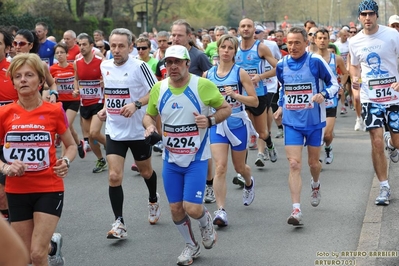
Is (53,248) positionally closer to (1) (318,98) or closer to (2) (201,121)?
(2) (201,121)

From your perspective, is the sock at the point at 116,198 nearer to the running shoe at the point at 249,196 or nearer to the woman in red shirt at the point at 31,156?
the running shoe at the point at 249,196

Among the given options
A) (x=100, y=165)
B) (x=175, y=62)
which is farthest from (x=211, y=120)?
(x=100, y=165)

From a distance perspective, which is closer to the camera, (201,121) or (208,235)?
(201,121)

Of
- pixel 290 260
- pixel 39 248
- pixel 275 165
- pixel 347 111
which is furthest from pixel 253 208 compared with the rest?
pixel 347 111

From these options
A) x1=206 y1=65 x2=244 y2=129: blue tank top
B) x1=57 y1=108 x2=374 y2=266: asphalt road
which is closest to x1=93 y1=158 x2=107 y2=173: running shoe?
x1=57 y1=108 x2=374 y2=266: asphalt road

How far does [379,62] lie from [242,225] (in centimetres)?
245

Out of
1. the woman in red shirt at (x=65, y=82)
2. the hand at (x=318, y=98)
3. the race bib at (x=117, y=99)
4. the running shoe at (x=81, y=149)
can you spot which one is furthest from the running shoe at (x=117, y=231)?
the woman in red shirt at (x=65, y=82)

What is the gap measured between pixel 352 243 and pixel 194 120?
186cm

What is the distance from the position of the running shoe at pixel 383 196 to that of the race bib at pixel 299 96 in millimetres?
1334

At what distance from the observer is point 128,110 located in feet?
24.2

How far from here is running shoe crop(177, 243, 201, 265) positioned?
256 inches

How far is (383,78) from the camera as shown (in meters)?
8.69

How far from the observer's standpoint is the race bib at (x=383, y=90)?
8.69 m

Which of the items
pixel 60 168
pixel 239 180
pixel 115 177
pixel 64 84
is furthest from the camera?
pixel 64 84
